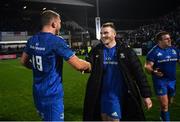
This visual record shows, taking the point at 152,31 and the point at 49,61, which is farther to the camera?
the point at 152,31

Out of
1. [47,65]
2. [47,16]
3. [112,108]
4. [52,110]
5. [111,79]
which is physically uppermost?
[47,16]

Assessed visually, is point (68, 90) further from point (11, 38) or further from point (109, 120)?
point (11, 38)

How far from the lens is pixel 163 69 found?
8367 mm

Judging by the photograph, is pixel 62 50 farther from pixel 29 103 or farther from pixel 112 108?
pixel 29 103

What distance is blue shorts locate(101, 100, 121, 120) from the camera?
6191 mm

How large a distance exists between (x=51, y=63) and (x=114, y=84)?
1435mm

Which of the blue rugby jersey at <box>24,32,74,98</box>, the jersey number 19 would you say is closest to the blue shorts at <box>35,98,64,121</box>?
the blue rugby jersey at <box>24,32,74,98</box>

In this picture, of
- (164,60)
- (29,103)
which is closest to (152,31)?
(29,103)

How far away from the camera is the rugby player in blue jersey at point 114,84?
6.07 meters

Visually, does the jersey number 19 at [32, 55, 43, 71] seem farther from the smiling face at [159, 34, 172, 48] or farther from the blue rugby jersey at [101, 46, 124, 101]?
the smiling face at [159, 34, 172, 48]

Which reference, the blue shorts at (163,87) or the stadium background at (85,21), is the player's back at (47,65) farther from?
the stadium background at (85,21)

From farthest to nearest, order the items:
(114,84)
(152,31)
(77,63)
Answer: (152,31)
(114,84)
(77,63)

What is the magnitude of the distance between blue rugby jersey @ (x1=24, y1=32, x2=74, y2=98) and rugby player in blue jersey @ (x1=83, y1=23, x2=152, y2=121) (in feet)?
3.60

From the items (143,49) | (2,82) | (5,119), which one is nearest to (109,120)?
(5,119)
